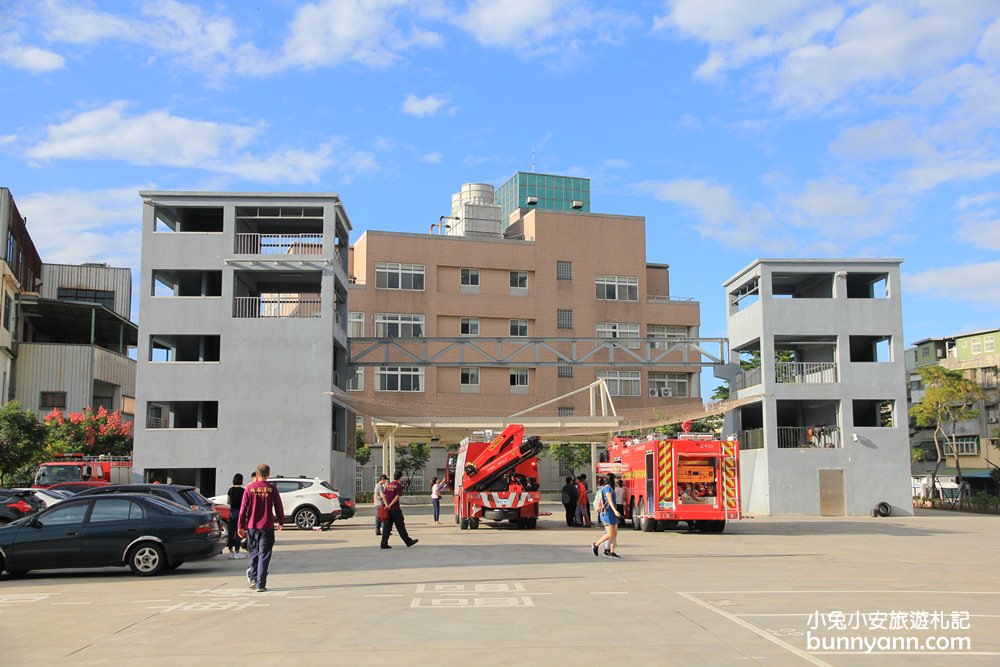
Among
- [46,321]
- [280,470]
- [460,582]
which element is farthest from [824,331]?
[46,321]

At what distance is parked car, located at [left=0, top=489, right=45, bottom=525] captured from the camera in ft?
73.4

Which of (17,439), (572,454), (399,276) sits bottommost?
(572,454)

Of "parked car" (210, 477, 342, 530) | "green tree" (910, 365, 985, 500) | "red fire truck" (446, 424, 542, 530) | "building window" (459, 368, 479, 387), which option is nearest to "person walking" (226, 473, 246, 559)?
"parked car" (210, 477, 342, 530)

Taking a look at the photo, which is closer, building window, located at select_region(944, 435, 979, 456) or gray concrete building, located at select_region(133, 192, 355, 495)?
gray concrete building, located at select_region(133, 192, 355, 495)

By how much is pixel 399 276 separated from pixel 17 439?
3088cm

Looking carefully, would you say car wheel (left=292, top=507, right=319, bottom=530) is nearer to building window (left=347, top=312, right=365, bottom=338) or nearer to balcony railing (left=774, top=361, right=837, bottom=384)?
balcony railing (left=774, top=361, right=837, bottom=384)

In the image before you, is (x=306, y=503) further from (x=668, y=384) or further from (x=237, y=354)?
(x=668, y=384)

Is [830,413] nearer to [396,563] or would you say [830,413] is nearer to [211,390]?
[211,390]

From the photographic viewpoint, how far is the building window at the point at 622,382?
221 feet

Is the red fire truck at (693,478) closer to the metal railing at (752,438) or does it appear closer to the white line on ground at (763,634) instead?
the white line on ground at (763,634)

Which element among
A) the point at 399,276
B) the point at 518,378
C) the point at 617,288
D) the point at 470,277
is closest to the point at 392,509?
the point at 399,276

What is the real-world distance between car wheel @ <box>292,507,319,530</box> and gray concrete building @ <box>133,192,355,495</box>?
8.52m

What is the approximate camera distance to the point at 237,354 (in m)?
38.3

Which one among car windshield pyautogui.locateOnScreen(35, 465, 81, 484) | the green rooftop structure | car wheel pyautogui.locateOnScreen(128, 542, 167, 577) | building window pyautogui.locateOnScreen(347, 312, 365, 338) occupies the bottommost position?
car wheel pyautogui.locateOnScreen(128, 542, 167, 577)
